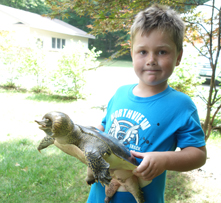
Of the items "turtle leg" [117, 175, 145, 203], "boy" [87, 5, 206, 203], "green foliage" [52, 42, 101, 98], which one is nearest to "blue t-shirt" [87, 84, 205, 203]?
"boy" [87, 5, 206, 203]

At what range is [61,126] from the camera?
3.47ft

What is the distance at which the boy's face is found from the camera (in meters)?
1.35

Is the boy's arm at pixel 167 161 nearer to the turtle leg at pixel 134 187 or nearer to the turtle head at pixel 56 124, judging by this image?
the turtle leg at pixel 134 187

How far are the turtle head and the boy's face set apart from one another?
0.66 m

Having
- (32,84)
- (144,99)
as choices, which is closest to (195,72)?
(144,99)

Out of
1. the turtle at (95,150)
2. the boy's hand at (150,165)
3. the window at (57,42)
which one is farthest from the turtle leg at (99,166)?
the window at (57,42)

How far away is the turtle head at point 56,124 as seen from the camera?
1.05 m

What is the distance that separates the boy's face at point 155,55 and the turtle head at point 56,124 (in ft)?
2.17

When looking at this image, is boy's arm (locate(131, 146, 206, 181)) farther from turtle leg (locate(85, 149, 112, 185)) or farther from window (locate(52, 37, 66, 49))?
window (locate(52, 37, 66, 49))

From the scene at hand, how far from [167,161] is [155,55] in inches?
27.4

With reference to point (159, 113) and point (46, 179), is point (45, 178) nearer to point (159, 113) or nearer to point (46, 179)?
point (46, 179)

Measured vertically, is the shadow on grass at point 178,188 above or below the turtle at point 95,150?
below

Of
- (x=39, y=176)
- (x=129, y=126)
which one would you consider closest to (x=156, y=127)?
(x=129, y=126)

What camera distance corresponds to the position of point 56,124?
1.05m
